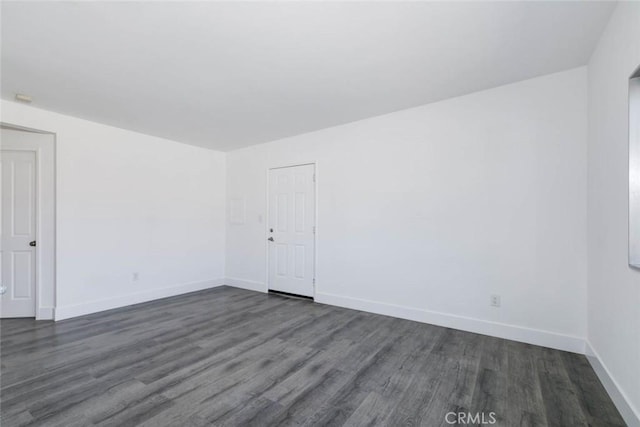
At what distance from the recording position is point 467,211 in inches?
127

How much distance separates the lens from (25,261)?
Result: 3680mm

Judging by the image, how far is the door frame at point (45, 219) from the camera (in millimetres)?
3625

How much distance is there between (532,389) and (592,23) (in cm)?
277

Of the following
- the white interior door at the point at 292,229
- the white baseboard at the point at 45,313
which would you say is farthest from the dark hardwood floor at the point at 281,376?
the white interior door at the point at 292,229

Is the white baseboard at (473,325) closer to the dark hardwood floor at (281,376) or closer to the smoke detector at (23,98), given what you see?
the dark hardwood floor at (281,376)

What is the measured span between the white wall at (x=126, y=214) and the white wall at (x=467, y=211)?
2.36 m

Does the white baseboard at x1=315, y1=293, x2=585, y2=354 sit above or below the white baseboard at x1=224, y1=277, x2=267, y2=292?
above

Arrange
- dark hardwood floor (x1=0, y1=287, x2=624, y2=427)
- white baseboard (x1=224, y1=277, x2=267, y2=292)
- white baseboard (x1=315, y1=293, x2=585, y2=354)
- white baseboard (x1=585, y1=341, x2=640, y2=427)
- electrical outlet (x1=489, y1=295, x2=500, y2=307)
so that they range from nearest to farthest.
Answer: white baseboard (x1=585, y1=341, x2=640, y2=427) → dark hardwood floor (x1=0, y1=287, x2=624, y2=427) → white baseboard (x1=315, y1=293, x2=585, y2=354) → electrical outlet (x1=489, y1=295, x2=500, y2=307) → white baseboard (x1=224, y1=277, x2=267, y2=292)

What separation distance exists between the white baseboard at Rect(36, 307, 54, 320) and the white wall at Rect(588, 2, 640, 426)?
569 cm

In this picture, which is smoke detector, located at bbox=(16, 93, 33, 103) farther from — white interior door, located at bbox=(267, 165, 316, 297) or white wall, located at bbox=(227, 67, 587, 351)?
white wall, located at bbox=(227, 67, 587, 351)

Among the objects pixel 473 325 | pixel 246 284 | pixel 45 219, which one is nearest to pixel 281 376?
pixel 473 325

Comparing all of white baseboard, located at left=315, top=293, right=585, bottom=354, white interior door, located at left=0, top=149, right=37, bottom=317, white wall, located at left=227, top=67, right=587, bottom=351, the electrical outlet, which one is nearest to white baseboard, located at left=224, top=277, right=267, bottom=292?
white wall, located at left=227, top=67, right=587, bottom=351

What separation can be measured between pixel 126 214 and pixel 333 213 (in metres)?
3.17

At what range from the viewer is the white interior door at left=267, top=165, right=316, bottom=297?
15.0ft
